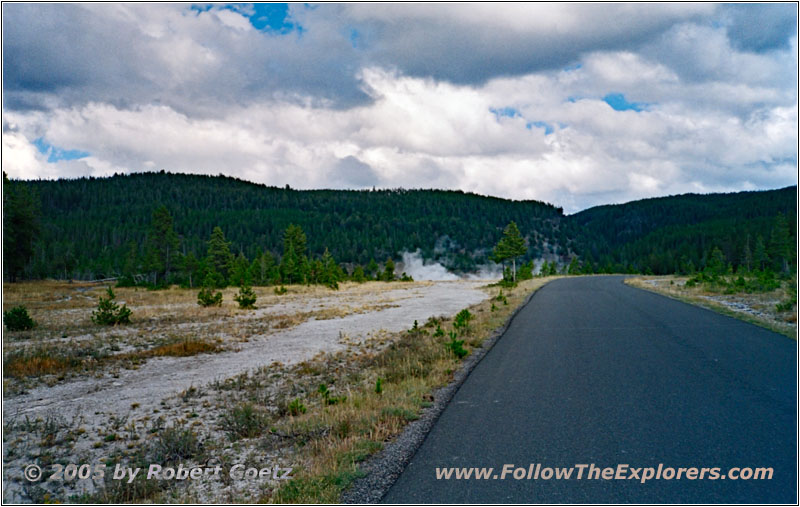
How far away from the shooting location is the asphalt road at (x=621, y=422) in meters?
4.48

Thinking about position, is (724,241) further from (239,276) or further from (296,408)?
(296,408)

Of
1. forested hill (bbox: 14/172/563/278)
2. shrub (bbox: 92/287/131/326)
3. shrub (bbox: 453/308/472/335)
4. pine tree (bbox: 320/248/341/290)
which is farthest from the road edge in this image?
forested hill (bbox: 14/172/563/278)

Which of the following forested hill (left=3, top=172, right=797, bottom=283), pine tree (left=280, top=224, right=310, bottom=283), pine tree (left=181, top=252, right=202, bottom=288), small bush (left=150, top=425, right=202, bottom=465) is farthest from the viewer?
forested hill (left=3, top=172, right=797, bottom=283)

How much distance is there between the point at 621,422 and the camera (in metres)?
6.22

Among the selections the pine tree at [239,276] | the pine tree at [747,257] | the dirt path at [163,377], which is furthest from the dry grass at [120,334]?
the pine tree at [747,257]

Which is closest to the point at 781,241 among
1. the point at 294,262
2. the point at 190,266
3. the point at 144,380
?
the point at 294,262

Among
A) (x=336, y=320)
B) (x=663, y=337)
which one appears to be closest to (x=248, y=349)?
(x=336, y=320)

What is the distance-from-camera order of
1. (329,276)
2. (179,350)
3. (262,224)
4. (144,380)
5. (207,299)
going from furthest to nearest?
(262,224), (329,276), (207,299), (179,350), (144,380)

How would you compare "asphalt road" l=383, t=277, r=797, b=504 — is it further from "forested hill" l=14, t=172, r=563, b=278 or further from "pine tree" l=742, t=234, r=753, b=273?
"forested hill" l=14, t=172, r=563, b=278

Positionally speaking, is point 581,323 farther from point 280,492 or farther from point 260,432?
point 280,492

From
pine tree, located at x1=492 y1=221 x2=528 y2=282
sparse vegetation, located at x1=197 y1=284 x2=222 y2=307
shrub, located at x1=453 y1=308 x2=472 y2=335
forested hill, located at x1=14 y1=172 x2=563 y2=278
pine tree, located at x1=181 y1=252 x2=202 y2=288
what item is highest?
forested hill, located at x1=14 y1=172 x2=563 y2=278

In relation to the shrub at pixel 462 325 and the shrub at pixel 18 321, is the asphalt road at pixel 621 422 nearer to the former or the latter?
the shrub at pixel 462 325

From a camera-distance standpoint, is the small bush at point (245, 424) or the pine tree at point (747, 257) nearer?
the small bush at point (245, 424)

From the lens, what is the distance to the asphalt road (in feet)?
14.7
